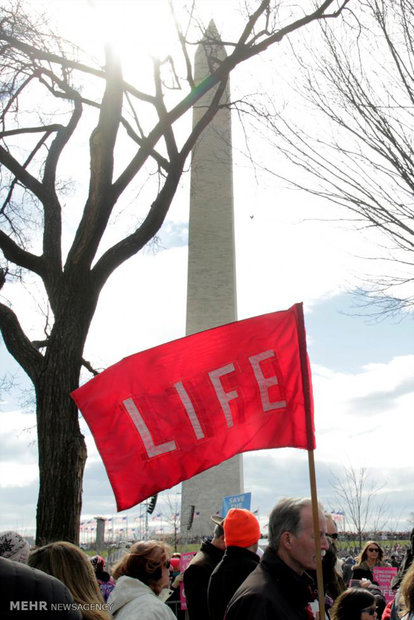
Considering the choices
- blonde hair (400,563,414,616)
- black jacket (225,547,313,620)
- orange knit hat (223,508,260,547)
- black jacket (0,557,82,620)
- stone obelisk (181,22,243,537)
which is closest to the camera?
black jacket (0,557,82,620)

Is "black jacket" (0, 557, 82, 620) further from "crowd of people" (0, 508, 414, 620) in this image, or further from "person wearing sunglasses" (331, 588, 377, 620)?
"person wearing sunglasses" (331, 588, 377, 620)

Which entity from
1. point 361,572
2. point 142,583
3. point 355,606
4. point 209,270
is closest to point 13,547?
point 142,583

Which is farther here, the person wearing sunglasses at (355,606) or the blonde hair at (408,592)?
the person wearing sunglasses at (355,606)

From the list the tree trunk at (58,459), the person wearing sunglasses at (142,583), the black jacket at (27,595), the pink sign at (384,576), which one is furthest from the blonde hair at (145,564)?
the pink sign at (384,576)

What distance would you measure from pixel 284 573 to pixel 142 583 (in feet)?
2.53

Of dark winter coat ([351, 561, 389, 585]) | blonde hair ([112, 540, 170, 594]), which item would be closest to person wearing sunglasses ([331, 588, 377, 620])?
blonde hair ([112, 540, 170, 594])

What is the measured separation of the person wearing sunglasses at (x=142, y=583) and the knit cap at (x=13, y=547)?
486 millimetres

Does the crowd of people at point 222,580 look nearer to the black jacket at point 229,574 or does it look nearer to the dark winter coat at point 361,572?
the black jacket at point 229,574

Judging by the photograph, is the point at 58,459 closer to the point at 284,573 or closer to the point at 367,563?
the point at 367,563

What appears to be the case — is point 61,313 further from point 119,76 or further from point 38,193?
point 119,76

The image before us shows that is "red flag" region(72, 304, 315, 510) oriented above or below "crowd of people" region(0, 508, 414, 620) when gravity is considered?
above

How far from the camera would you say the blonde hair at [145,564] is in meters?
3.30

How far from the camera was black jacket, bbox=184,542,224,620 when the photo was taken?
464 centimetres

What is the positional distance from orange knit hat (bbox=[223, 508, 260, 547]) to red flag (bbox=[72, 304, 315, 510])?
1.14 feet
